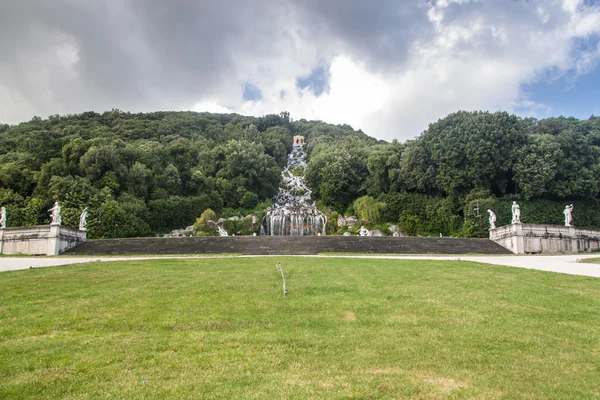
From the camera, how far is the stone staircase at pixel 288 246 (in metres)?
28.5

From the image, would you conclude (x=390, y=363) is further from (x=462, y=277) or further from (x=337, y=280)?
(x=462, y=277)

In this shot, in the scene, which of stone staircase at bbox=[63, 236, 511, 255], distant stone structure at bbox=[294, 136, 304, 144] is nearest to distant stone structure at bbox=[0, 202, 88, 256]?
stone staircase at bbox=[63, 236, 511, 255]

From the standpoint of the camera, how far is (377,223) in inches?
1898

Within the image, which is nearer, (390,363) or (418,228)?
(390,363)

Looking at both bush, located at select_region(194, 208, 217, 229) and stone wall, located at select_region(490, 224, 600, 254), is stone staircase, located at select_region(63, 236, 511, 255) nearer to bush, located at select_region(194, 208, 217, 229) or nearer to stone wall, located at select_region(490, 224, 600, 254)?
stone wall, located at select_region(490, 224, 600, 254)

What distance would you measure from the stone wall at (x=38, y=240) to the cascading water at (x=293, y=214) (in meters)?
23.0

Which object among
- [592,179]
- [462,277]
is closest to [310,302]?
[462,277]

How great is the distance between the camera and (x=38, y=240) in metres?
31.2

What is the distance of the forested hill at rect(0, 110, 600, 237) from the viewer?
4044 centimetres

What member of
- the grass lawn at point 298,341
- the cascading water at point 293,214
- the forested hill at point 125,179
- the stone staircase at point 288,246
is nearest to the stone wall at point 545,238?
the stone staircase at point 288,246

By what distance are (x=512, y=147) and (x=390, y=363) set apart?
142ft

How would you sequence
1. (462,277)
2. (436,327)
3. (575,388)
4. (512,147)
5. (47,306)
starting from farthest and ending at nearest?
(512,147), (462,277), (47,306), (436,327), (575,388)

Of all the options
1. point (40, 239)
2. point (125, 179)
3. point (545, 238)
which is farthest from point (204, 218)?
point (545, 238)

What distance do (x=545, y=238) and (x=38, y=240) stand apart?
139 feet
